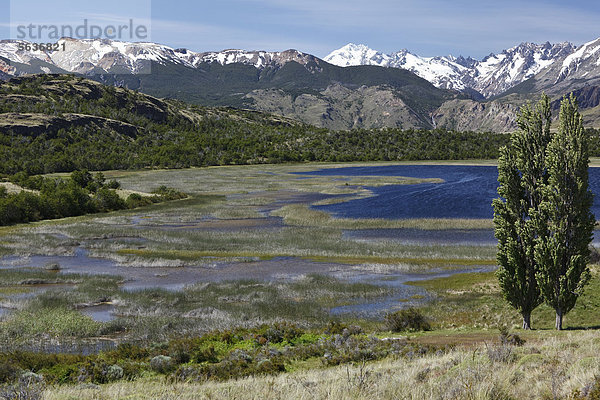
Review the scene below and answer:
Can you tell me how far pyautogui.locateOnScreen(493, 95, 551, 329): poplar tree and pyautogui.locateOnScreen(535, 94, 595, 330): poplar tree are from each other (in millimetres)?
972

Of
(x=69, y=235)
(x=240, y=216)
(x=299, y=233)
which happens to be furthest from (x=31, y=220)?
(x=299, y=233)

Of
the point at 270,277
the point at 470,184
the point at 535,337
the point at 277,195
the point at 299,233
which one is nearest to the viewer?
the point at 535,337

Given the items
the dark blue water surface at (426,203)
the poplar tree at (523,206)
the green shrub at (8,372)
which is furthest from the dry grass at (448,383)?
the dark blue water surface at (426,203)

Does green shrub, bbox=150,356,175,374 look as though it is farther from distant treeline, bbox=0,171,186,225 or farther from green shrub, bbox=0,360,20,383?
distant treeline, bbox=0,171,186,225

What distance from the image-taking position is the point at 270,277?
152 ft

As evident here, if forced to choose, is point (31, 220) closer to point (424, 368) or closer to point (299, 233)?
point (299, 233)

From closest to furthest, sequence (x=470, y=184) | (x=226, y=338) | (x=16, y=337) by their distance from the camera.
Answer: (x=226, y=338) → (x=16, y=337) → (x=470, y=184)

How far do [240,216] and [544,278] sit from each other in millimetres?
61066

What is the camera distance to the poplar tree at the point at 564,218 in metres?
28.1

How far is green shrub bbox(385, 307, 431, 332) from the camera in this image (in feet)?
102

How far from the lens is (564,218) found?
28.4m

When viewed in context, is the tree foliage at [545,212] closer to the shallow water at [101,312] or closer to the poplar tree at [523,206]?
the poplar tree at [523,206]

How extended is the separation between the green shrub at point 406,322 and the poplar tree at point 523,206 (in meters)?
5.57

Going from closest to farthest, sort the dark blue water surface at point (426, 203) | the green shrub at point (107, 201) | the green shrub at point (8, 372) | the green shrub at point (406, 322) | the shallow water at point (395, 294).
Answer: the green shrub at point (8, 372), the green shrub at point (406, 322), the shallow water at point (395, 294), the dark blue water surface at point (426, 203), the green shrub at point (107, 201)
